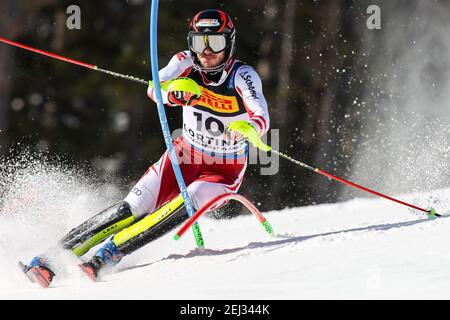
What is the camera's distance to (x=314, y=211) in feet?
25.8

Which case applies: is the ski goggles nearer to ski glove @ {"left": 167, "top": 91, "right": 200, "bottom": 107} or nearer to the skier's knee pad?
ski glove @ {"left": 167, "top": 91, "right": 200, "bottom": 107}

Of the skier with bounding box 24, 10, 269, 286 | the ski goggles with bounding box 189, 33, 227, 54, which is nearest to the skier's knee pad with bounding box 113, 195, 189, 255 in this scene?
the skier with bounding box 24, 10, 269, 286

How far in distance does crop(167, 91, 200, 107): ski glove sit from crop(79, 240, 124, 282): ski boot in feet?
3.44

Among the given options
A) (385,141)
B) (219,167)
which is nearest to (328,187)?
(385,141)

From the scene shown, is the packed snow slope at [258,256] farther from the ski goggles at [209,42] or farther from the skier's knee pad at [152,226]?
the ski goggles at [209,42]

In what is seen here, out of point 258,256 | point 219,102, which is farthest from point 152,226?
point 219,102

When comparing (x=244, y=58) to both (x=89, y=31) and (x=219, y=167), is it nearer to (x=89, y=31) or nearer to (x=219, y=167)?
(x=89, y=31)

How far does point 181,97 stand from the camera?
5324 millimetres

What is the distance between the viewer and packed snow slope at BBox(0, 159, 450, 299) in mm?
3938

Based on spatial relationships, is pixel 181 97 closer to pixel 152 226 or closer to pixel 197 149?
pixel 197 149

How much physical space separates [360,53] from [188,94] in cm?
1563

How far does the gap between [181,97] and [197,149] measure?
Result: 554 mm

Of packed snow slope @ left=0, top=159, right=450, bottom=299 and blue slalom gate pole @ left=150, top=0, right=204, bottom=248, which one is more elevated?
blue slalom gate pole @ left=150, top=0, right=204, bottom=248

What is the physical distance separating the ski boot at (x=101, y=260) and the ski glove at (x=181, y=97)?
3.44ft
